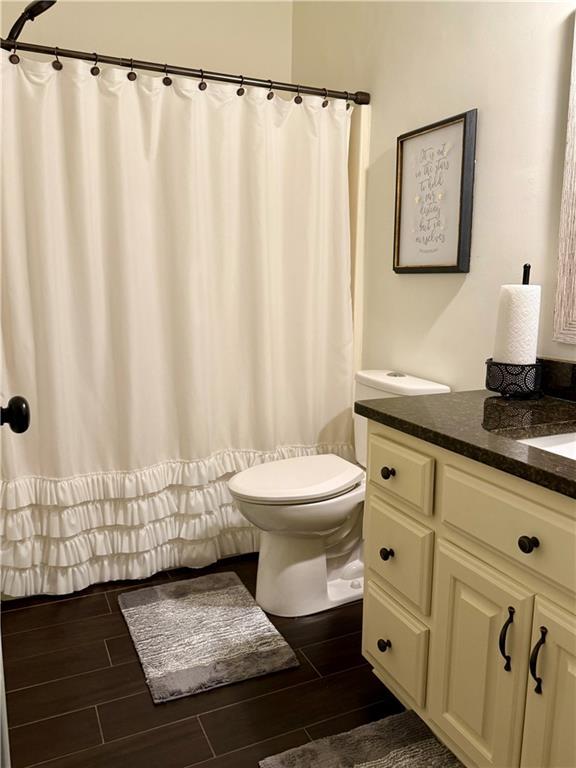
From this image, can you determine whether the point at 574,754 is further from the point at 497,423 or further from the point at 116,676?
the point at 116,676

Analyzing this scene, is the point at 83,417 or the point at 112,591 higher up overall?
the point at 83,417

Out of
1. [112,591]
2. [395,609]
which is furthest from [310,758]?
[112,591]

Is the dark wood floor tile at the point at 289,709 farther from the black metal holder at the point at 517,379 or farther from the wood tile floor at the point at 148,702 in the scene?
the black metal holder at the point at 517,379

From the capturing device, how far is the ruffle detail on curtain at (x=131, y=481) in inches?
83.5

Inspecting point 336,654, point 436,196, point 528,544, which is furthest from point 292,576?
point 436,196

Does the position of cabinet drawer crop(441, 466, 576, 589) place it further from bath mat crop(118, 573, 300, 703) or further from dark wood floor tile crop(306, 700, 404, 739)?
bath mat crop(118, 573, 300, 703)

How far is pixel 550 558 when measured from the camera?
40.9 inches

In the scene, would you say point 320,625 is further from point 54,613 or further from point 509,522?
point 509,522

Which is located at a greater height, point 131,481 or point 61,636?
point 131,481

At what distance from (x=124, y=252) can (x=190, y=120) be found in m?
0.53

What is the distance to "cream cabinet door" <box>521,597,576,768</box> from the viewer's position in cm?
101

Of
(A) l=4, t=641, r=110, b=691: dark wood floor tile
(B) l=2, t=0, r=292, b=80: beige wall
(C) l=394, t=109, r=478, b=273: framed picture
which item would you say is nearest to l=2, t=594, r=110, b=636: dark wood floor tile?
(A) l=4, t=641, r=110, b=691: dark wood floor tile

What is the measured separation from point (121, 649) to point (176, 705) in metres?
0.33

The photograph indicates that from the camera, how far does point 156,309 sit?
223cm
